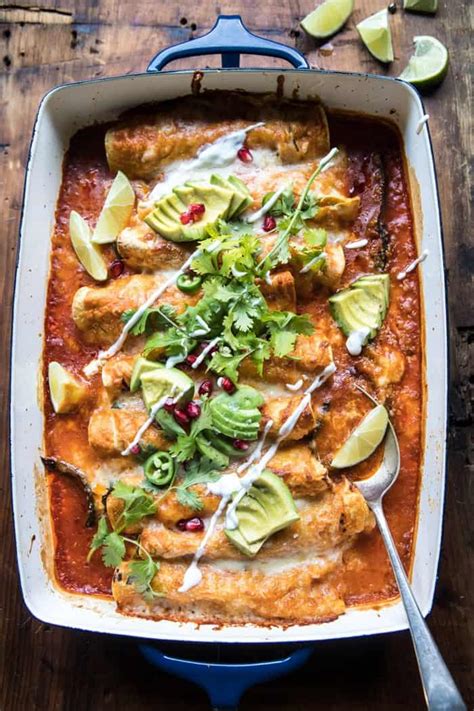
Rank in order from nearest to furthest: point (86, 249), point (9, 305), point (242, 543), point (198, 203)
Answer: point (242, 543) → point (198, 203) → point (86, 249) → point (9, 305)

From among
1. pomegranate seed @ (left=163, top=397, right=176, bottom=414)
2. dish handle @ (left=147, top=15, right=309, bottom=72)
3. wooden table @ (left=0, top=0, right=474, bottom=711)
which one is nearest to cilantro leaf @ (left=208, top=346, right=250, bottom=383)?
pomegranate seed @ (left=163, top=397, right=176, bottom=414)

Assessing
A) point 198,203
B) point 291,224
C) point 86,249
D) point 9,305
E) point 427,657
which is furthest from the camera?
point 9,305

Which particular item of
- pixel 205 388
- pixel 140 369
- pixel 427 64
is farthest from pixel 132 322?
pixel 427 64

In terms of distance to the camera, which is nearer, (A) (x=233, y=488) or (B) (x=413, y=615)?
(B) (x=413, y=615)

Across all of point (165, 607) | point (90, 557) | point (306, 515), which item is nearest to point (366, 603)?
point (306, 515)

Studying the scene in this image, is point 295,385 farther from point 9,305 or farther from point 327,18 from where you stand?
point 327,18

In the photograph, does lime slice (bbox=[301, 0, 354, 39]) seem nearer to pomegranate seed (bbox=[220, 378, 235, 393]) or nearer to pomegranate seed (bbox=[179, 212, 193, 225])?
pomegranate seed (bbox=[179, 212, 193, 225])

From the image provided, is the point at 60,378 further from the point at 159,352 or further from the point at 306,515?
the point at 306,515
